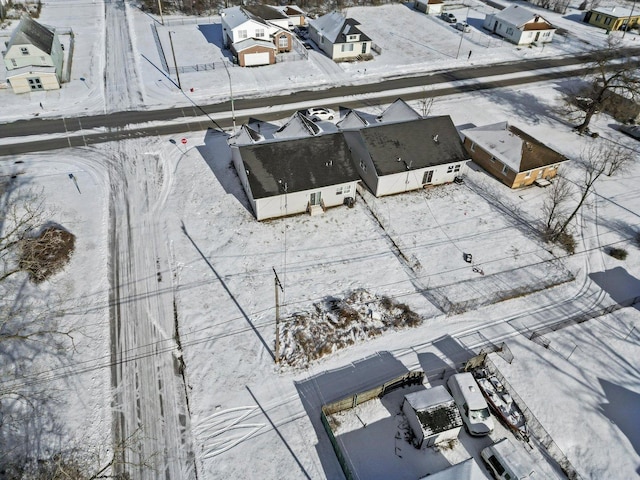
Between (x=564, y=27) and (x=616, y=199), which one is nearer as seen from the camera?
(x=616, y=199)

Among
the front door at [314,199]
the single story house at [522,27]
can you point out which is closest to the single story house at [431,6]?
the single story house at [522,27]

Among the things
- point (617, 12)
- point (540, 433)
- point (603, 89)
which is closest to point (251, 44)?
point (603, 89)

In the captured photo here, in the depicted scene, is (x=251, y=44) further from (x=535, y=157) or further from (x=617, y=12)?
(x=617, y=12)

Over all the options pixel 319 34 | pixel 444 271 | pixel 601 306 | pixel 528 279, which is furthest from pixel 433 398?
pixel 319 34

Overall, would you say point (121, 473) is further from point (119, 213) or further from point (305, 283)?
point (119, 213)

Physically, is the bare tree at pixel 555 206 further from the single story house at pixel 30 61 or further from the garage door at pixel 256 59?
the single story house at pixel 30 61
